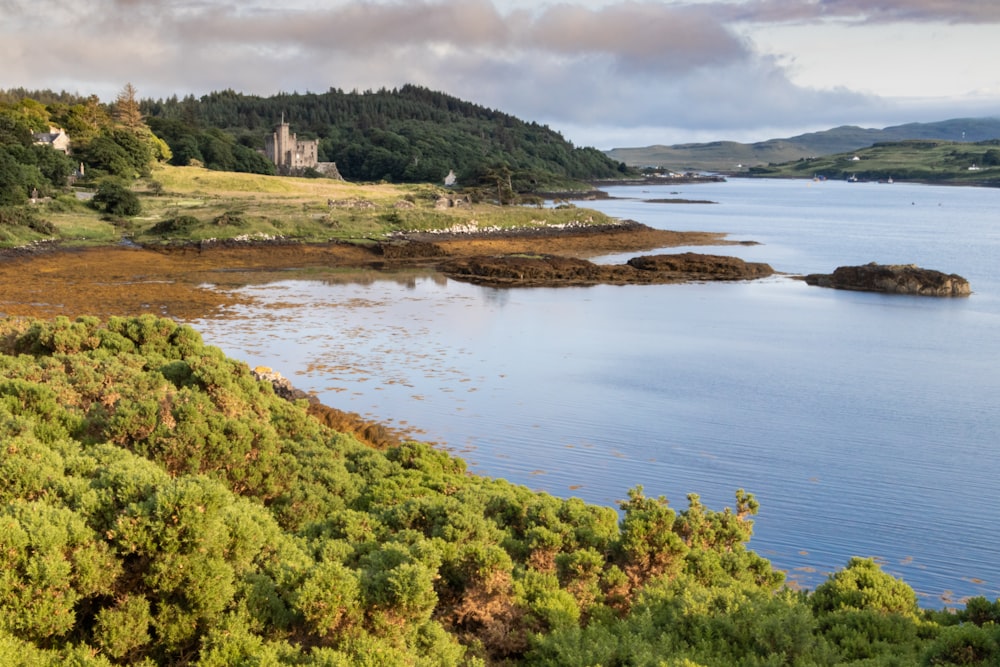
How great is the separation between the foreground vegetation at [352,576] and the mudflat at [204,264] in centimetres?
1935

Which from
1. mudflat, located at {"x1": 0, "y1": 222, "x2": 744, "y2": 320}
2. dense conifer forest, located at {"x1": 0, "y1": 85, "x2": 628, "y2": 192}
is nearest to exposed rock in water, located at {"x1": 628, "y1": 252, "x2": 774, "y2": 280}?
mudflat, located at {"x1": 0, "y1": 222, "x2": 744, "y2": 320}

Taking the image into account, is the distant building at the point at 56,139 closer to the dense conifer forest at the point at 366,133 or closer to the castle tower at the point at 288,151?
the dense conifer forest at the point at 366,133

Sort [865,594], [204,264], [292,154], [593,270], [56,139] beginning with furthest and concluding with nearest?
[292,154] < [56,139] < [593,270] < [204,264] < [865,594]

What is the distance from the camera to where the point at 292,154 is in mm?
111062

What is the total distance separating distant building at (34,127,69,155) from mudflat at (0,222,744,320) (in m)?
25.8

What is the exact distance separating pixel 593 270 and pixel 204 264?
16.8m

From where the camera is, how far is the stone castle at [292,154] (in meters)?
111

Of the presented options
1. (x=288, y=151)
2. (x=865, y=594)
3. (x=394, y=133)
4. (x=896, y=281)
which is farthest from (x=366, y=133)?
(x=865, y=594)

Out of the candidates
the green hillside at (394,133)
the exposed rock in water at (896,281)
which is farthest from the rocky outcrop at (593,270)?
the green hillside at (394,133)

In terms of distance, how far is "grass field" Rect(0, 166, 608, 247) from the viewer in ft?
146

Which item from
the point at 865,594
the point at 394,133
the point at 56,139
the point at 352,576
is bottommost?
the point at 865,594

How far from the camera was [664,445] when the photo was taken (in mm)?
16281

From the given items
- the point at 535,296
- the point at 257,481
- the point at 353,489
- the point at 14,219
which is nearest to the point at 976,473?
the point at 353,489

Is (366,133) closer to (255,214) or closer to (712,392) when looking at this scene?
(255,214)
